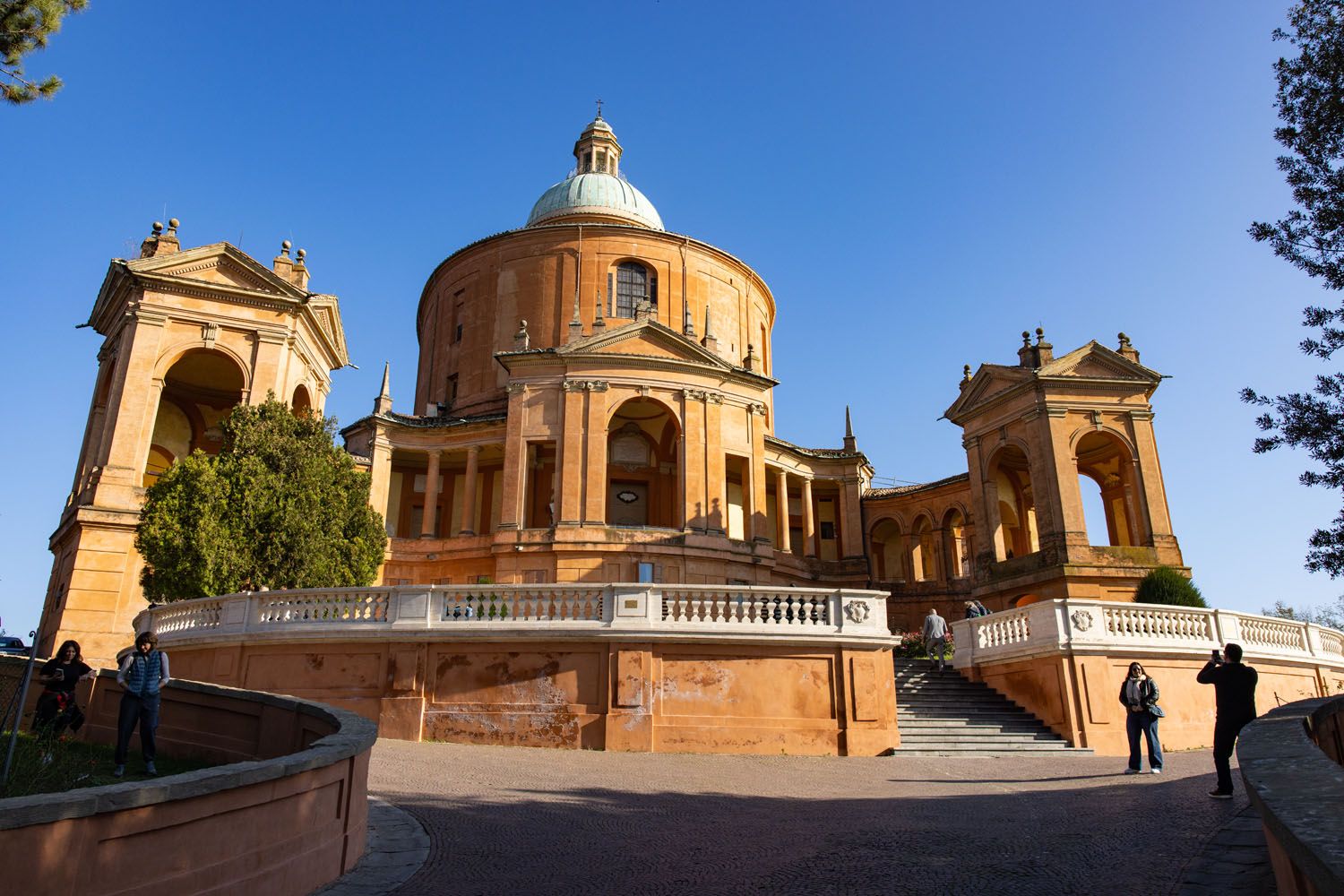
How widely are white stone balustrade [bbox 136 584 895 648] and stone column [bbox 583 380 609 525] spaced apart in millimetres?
13283

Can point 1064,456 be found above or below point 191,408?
below

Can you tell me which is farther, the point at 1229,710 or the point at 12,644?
the point at 12,644

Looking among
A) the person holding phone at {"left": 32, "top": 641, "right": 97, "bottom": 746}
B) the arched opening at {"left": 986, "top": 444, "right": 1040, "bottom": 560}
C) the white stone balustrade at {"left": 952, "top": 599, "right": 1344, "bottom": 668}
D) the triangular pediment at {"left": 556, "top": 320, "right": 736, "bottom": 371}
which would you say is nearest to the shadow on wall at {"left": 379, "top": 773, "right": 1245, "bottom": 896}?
the person holding phone at {"left": 32, "top": 641, "right": 97, "bottom": 746}

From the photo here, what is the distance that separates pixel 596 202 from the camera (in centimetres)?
4356

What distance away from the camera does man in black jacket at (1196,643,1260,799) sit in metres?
9.94

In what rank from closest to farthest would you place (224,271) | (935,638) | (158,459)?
(935,638) → (224,271) → (158,459)

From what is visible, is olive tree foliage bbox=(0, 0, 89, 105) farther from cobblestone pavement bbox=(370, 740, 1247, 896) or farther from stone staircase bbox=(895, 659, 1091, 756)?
stone staircase bbox=(895, 659, 1091, 756)

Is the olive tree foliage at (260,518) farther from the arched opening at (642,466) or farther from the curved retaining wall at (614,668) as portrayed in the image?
the arched opening at (642,466)

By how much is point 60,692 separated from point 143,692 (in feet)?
7.67

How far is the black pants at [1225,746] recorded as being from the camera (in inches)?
389

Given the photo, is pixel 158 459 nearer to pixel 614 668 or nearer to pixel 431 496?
pixel 431 496

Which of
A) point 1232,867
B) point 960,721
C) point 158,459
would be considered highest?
point 158,459

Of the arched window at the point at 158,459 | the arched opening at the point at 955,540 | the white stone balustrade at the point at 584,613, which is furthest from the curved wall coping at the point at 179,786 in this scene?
the arched opening at the point at 955,540

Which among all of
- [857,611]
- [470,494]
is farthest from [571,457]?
[857,611]
